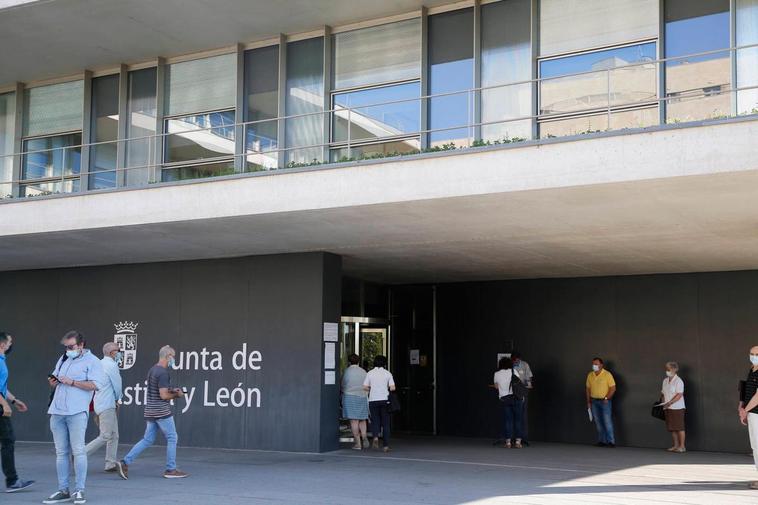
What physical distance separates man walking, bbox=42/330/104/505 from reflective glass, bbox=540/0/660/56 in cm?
761

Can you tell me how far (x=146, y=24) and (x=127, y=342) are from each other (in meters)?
5.82

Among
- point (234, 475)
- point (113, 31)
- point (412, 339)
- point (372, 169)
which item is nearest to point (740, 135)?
point (372, 169)

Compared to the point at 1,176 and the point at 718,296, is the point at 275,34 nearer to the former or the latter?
the point at 1,176

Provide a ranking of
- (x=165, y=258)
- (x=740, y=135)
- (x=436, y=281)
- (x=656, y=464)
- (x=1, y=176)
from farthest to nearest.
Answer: (x=436, y=281), (x=1, y=176), (x=165, y=258), (x=656, y=464), (x=740, y=135)

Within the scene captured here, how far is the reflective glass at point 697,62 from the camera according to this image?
1110 cm

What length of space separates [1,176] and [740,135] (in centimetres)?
1353

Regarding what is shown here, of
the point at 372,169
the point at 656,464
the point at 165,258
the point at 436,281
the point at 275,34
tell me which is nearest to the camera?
the point at 372,169

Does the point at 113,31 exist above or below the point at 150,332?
above

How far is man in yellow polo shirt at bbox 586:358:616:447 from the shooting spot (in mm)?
16312

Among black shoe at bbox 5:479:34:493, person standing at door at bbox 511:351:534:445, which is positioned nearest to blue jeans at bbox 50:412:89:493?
black shoe at bbox 5:479:34:493

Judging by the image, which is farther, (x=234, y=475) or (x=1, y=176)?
(x=1, y=176)

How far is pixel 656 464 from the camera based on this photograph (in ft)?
44.4

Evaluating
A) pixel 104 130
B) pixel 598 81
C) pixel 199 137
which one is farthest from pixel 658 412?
pixel 104 130

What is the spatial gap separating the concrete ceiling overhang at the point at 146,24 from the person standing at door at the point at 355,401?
579cm
